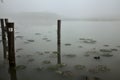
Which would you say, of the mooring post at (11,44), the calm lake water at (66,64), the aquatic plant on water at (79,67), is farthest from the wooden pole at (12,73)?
the aquatic plant on water at (79,67)

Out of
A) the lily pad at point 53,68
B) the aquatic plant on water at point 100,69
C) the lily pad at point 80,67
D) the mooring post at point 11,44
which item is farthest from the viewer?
the lily pad at point 80,67

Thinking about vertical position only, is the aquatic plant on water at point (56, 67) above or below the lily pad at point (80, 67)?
above

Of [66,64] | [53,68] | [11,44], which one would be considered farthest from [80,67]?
[11,44]

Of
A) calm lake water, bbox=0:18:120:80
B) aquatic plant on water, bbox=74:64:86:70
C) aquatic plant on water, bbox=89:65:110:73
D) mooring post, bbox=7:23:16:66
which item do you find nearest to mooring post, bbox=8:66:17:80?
calm lake water, bbox=0:18:120:80

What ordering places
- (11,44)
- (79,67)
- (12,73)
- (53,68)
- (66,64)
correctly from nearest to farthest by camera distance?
(12,73) → (11,44) → (53,68) → (79,67) → (66,64)

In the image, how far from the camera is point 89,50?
12.4 metres

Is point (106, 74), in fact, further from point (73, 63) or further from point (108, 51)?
point (108, 51)

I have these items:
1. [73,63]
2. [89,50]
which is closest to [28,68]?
[73,63]

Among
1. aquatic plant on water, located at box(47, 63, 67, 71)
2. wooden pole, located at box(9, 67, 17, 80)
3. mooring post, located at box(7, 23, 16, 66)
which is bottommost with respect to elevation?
wooden pole, located at box(9, 67, 17, 80)

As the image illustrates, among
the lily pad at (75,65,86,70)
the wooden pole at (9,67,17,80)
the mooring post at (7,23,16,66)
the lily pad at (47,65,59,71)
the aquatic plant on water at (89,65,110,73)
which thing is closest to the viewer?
the wooden pole at (9,67,17,80)

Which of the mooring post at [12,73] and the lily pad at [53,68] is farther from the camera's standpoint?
the lily pad at [53,68]

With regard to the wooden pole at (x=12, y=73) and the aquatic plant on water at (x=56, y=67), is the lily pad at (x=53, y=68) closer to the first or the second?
the aquatic plant on water at (x=56, y=67)

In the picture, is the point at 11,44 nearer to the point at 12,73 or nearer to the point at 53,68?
the point at 12,73

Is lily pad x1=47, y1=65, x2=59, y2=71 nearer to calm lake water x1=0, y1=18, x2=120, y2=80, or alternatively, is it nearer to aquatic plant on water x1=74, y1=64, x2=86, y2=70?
calm lake water x1=0, y1=18, x2=120, y2=80
